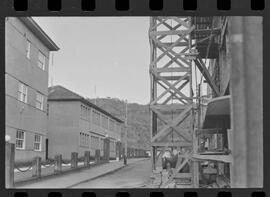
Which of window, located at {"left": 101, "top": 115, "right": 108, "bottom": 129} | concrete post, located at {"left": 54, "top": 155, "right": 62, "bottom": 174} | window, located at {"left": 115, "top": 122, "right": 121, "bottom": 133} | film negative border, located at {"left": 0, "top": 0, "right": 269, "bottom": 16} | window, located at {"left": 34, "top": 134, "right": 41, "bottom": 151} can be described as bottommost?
concrete post, located at {"left": 54, "top": 155, "right": 62, "bottom": 174}

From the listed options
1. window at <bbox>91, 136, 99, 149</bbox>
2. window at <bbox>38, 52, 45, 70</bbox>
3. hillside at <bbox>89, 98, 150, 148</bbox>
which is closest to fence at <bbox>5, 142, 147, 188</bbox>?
window at <bbox>91, 136, 99, 149</bbox>

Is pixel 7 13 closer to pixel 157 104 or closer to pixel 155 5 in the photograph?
pixel 155 5

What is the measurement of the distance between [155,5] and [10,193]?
3.88 metres

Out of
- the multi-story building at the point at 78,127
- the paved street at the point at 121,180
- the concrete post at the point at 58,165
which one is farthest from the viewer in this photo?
the multi-story building at the point at 78,127

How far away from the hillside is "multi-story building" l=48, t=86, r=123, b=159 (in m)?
0.57

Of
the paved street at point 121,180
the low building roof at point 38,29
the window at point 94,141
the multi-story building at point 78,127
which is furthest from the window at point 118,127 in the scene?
the low building roof at point 38,29

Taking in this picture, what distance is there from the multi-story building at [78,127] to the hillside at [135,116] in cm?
57

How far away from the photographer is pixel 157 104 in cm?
1447

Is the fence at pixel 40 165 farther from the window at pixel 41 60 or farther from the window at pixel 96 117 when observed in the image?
the window at pixel 41 60

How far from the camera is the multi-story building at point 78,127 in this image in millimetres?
18656

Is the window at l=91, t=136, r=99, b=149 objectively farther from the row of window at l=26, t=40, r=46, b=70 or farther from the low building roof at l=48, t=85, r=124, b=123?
the row of window at l=26, t=40, r=46, b=70

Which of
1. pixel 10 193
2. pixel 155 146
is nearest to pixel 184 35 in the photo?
pixel 155 146

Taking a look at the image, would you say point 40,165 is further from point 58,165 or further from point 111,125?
point 111,125

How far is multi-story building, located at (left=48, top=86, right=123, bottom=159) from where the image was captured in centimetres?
1866
